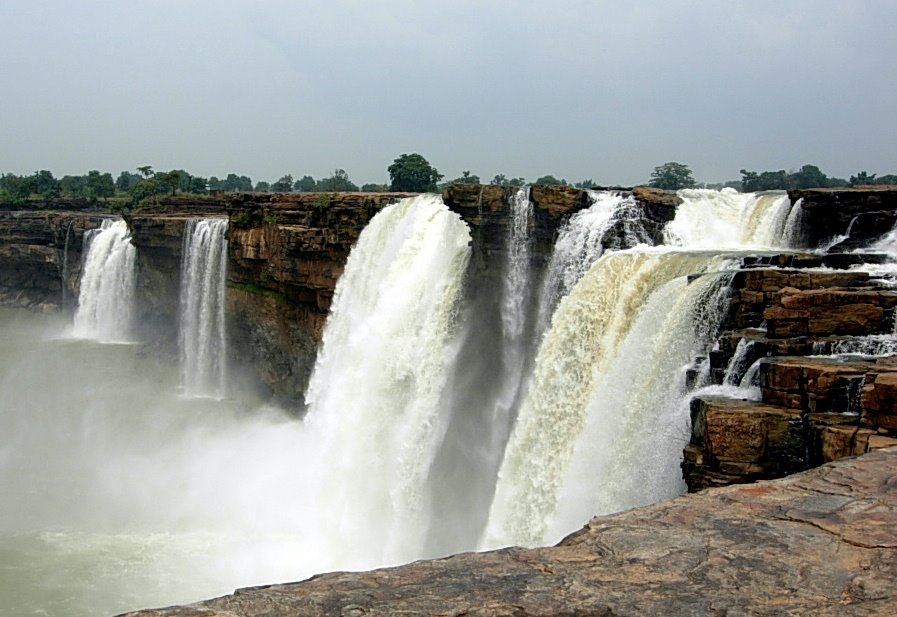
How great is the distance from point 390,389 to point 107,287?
22.9 m

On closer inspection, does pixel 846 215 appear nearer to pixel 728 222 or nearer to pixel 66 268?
pixel 728 222

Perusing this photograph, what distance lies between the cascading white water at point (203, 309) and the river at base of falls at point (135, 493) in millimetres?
994

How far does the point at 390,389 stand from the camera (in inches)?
687

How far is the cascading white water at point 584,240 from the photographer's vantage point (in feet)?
49.1

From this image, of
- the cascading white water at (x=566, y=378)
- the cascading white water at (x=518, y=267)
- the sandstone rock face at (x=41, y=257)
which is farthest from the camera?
the sandstone rock face at (x=41, y=257)

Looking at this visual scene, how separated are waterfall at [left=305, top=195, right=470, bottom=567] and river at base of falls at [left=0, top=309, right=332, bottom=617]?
1.04 m

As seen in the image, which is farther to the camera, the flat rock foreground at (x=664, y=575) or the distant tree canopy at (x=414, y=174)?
the distant tree canopy at (x=414, y=174)

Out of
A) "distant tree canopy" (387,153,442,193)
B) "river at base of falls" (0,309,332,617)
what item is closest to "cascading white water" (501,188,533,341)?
"river at base of falls" (0,309,332,617)

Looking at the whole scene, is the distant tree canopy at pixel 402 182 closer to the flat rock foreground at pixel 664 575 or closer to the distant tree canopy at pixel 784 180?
the distant tree canopy at pixel 784 180

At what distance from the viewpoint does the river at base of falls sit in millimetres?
14008

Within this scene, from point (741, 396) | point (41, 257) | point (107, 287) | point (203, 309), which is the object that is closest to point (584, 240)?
point (741, 396)

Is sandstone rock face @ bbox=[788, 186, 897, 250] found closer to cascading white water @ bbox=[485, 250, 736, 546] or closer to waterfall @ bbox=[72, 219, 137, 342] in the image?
cascading white water @ bbox=[485, 250, 736, 546]

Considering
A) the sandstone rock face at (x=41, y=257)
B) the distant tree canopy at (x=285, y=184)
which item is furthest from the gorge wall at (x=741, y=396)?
the distant tree canopy at (x=285, y=184)

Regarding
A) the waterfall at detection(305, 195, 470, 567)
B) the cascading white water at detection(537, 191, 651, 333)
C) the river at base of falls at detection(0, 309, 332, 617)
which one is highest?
the cascading white water at detection(537, 191, 651, 333)
